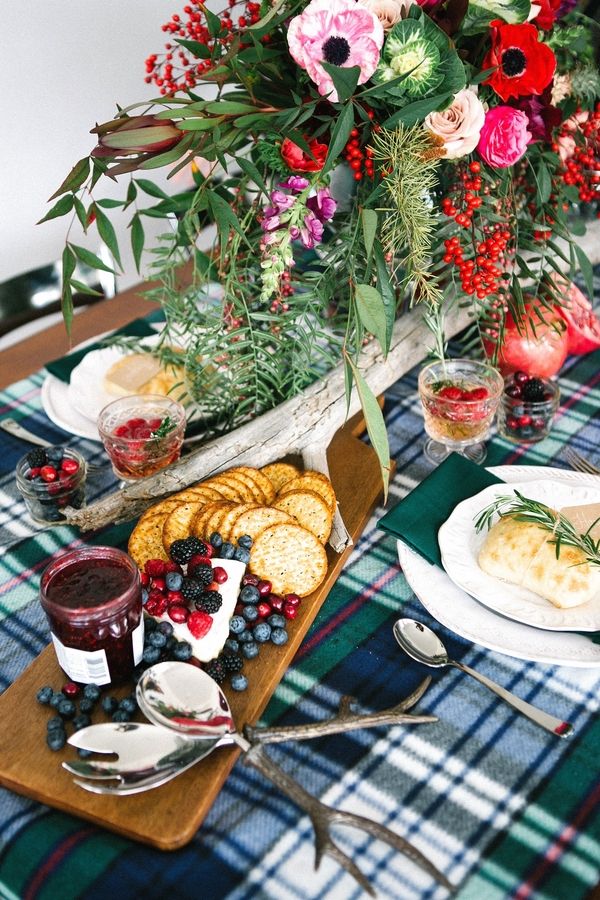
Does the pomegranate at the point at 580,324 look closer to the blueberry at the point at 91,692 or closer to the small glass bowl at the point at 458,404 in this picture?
the small glass bowl at the point at 458,404

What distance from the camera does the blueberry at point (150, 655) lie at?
93cm

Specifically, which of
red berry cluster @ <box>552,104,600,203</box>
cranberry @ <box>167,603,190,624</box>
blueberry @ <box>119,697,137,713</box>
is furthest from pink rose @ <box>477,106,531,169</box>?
blueberry @ <box>119,697,137,713</box>

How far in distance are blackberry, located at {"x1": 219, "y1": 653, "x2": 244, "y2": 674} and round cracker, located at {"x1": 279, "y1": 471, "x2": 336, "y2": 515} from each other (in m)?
0.29

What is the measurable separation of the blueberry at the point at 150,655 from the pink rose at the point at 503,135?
820 mm

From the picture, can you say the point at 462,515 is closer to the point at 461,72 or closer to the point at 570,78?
the point at 461,72

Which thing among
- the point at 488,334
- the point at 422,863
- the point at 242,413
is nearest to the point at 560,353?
the point at 488,334

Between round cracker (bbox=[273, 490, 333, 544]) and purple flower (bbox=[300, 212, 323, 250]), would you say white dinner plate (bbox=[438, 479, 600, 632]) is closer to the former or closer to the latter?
round cracker (bbox=[273, 490, 333, 544])

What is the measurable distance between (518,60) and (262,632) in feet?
2.82

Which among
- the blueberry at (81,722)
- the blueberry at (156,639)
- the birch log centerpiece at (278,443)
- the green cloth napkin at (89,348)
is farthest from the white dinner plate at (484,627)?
the green cloth napkin at (89,348)

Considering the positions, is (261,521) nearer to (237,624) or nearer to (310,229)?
(237,624)

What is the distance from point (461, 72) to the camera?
1.02m

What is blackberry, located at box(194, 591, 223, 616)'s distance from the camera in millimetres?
936

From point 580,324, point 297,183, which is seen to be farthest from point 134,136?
point 580,324

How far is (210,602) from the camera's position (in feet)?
3.07
